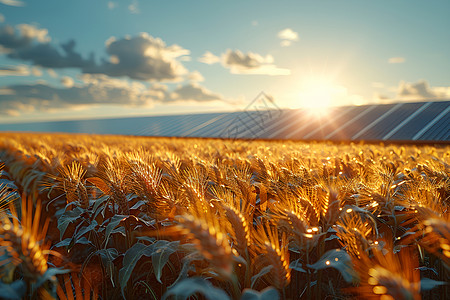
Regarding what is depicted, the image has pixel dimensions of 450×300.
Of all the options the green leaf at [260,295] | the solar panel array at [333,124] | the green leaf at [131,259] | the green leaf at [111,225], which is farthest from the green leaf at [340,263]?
the solar panel array at [333,124]

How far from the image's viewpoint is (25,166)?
14.2ft

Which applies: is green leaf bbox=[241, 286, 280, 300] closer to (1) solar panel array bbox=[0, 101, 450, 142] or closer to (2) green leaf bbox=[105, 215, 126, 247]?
(2) green leaf bbox=[105, 215, 126, 247]

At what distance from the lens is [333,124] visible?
22.7 m

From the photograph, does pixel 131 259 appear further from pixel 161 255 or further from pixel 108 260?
pixel 108 260

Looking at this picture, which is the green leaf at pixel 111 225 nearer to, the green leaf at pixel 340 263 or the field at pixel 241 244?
the field at pixel 241 244

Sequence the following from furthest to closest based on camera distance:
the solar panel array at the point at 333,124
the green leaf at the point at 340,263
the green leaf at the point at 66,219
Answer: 1. the solar panel array at the point at 333,124
2. the green leaf at the point at 66,219
3. the green leaf at the point at 340,263

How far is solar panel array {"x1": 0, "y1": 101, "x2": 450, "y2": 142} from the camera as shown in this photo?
1784 centimetres

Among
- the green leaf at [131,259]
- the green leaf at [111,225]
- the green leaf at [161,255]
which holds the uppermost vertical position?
the green leaf at [111,225]

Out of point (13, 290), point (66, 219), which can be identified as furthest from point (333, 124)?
point (13, 290)

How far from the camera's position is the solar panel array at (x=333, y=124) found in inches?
703

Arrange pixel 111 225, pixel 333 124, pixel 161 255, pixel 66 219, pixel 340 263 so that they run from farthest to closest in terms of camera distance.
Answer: pixel 333 124 < pixel 66 219 < pixel 111 225 < pixel 161 255 < pixel 340 263

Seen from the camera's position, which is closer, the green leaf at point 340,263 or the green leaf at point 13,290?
the green leaf at point 13,290

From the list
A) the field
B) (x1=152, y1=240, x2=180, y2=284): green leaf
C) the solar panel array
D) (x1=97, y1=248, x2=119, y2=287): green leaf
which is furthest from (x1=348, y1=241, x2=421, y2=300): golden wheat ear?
the solar panel array

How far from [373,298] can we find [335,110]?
27.7 metres
